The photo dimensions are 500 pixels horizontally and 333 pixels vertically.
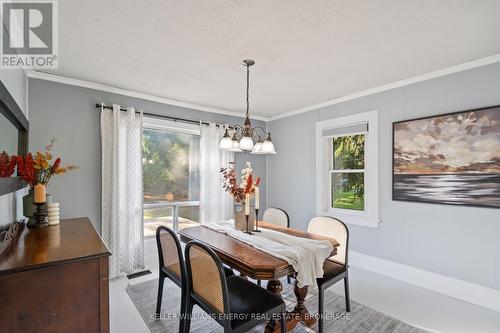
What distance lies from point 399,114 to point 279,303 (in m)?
2.74

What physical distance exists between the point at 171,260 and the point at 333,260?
158 centimetres

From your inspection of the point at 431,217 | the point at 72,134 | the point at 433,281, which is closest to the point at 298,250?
the point at 431,217

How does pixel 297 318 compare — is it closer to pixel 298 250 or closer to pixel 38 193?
pixel 298 250

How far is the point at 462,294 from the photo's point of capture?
264 centimetres

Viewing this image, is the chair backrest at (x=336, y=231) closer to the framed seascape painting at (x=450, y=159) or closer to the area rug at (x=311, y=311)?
the area rug at (x=311, y=311)

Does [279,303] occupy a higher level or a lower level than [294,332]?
higher

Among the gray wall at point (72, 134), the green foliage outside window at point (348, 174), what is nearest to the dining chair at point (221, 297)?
the gray wall at point (72, 134)

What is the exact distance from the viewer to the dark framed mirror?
1.39 meters

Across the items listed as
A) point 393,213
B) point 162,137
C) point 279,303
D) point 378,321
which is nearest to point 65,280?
point 279,303

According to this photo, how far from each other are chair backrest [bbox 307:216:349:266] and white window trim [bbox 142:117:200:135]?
7.78ft

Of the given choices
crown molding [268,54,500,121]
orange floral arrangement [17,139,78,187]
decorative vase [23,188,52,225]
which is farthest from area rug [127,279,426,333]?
crown molding [268,54,500,121]

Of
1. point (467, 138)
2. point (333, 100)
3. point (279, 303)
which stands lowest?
point (279, 303)

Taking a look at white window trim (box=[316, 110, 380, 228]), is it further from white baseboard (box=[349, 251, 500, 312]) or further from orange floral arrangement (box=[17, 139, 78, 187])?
orange floral arrangement (box=[17, 139, 78, 187])

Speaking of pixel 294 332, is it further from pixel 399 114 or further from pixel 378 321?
pixel 399 114
